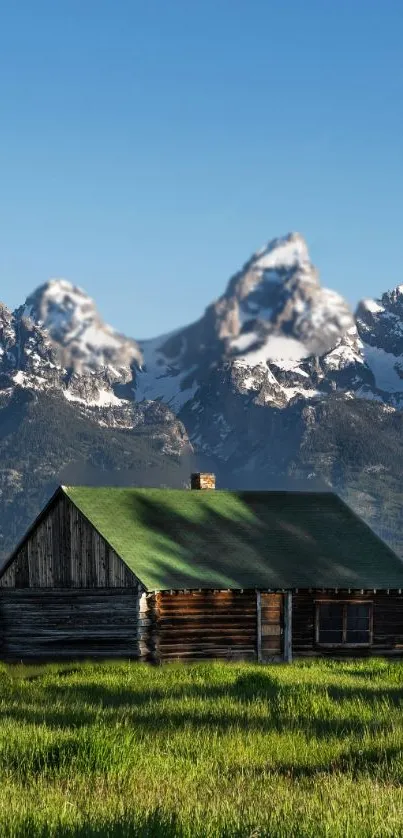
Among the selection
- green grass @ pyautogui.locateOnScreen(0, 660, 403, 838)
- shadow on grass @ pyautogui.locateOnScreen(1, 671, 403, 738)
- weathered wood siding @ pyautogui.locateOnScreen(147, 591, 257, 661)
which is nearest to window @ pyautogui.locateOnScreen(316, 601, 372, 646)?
weathered wood siding @ pyautogui.locateOnScreen(147, 591, 257, 661)

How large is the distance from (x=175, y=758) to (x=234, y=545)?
114 feet

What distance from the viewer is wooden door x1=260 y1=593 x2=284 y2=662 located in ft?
151

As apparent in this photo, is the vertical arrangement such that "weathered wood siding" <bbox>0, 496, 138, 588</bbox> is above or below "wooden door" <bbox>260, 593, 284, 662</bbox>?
above

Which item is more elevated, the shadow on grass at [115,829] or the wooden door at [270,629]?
the wooden door at [270,629]

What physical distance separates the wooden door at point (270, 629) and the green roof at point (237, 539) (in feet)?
3.23

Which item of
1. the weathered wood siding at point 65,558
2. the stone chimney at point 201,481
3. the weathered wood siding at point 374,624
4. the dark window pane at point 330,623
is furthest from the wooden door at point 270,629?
the stone chimney at point 201,481

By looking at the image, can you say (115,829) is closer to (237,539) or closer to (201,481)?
(237,539)

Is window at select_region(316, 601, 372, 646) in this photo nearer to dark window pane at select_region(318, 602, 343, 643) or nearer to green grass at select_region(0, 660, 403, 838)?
dark window pane at select_region(318, 602, 343, 643)

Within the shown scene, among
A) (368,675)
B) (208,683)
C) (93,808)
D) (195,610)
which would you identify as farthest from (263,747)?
(195,610)

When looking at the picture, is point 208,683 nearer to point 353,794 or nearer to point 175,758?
point 175,758

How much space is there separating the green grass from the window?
74.4 ft

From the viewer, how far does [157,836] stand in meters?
9.34

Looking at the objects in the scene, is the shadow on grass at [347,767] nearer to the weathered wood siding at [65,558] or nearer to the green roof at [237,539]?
the green roof at [237,539]

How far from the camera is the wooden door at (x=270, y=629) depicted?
46.1 metres
